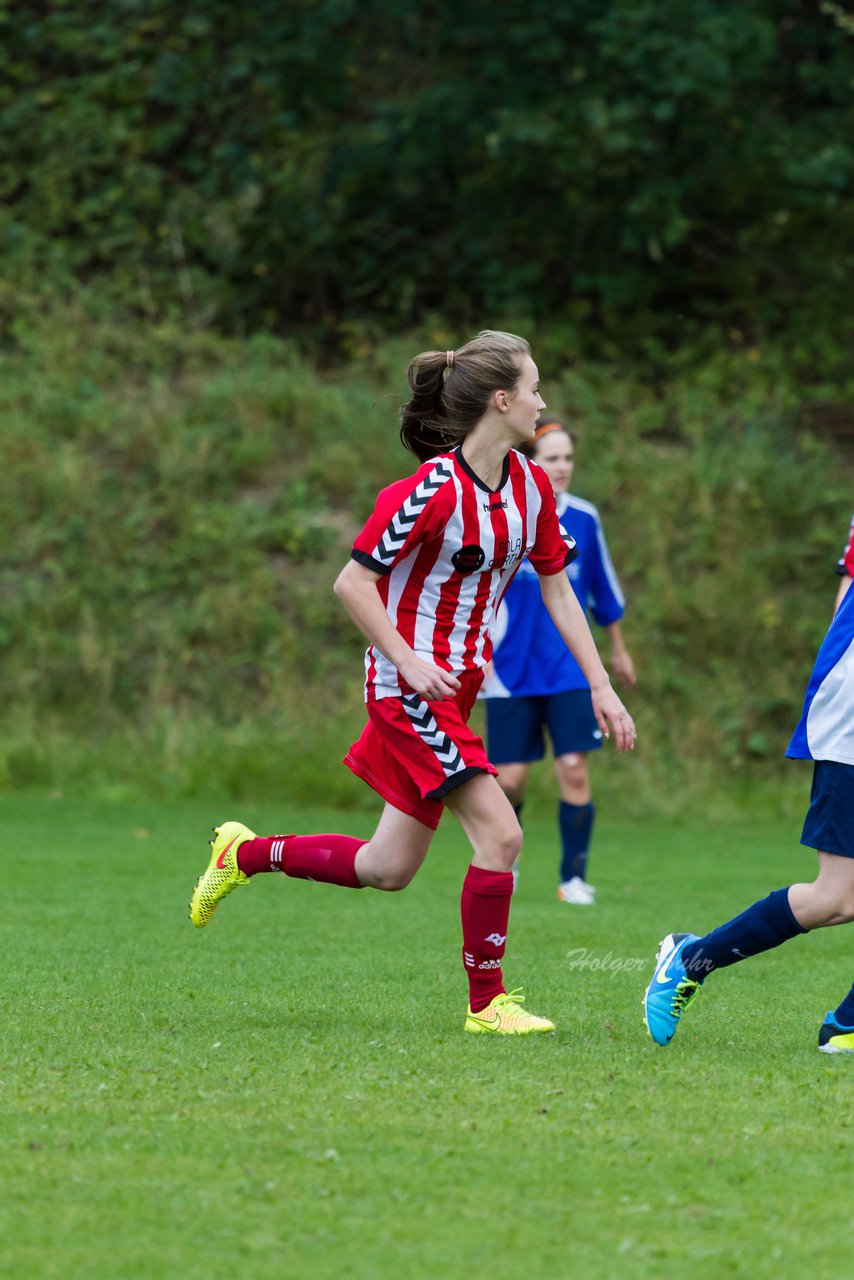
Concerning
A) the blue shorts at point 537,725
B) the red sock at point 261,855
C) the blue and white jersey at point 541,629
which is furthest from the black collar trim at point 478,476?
the blue shorts at point 537,725

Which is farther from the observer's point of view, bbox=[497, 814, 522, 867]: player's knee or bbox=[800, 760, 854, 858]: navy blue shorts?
bbox=[497, 814, 522, 867]: player's knee

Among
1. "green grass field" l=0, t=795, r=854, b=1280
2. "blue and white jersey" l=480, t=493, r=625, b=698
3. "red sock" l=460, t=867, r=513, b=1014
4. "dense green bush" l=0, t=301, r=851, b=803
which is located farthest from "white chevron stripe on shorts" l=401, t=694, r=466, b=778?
"dense green bush" l=0, t=301, r=851, b=803

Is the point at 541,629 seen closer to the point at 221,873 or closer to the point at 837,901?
the point at 221,873

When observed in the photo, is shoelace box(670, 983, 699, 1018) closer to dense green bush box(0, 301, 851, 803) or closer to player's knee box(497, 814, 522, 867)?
player's knee box(497, 814, 522, 867)

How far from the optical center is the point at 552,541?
518 cm

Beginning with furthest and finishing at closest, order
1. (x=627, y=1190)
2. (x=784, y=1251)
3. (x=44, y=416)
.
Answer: (x=44, y=416), (x=627, y=1190), (x=784, y=1251)

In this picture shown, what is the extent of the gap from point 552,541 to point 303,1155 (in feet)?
7.39

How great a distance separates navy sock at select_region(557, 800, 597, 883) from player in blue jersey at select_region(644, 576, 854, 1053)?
12.2 feet

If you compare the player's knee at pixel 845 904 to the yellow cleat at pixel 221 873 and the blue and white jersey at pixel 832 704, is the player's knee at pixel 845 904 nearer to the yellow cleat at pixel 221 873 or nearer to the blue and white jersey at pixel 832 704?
the blue and white jersey at pixel 832 704

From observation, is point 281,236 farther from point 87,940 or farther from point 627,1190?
point 627,1190

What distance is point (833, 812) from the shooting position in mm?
4477

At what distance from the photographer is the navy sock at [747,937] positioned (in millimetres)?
4605

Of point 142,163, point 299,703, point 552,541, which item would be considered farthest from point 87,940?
point 142,163

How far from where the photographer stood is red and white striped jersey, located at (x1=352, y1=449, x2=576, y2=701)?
477 centimetres
